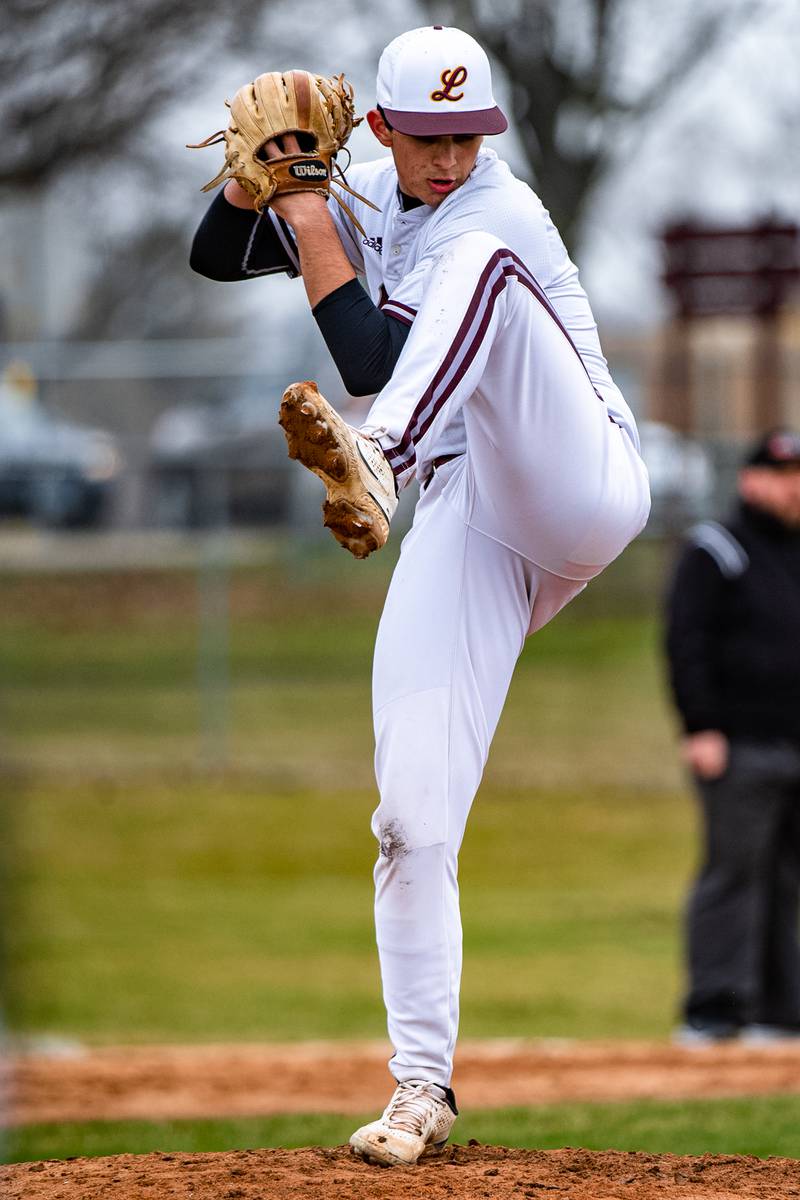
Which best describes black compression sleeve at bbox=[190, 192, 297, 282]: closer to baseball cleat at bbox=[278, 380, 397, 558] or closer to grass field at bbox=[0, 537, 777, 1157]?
baseball cleat at bbox=[278, 380, 397, 558]

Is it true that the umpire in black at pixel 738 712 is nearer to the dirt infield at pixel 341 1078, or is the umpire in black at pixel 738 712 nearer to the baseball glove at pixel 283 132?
the dirt infield at pixel 341 1078

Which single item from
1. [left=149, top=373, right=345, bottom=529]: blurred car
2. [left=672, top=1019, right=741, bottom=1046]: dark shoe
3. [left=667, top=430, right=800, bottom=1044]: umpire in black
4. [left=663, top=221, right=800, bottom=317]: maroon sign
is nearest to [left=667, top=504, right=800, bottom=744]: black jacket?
[left=667, top=430, right=800, bottom=1044]: umpire in black

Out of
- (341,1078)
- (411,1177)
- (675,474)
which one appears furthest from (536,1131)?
(675,474)

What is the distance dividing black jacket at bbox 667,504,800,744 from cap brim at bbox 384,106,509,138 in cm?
419

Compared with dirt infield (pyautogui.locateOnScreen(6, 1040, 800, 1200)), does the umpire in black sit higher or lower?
higher

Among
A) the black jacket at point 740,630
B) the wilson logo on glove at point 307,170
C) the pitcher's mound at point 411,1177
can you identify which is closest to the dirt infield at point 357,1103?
the pitcher's mound at point 411,1177

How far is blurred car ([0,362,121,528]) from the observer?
17312mm

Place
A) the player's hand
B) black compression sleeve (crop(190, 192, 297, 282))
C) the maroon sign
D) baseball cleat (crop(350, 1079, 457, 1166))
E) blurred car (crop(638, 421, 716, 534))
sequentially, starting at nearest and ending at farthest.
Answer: baseball cleat (crop(350, 1079, 457, 1166)) → black compression sleeve (crop(190, 192, 297, 282)) → the player's hand → the maroon sign → blurred car (crop(638, 421, 716, 534))

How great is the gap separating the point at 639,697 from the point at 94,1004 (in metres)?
7.60

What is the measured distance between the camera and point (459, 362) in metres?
3.34

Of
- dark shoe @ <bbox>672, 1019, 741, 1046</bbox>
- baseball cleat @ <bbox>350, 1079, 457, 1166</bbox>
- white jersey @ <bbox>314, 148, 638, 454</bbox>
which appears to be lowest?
dark shoe @ <bbox>672, 1019, 741, 1046</bbox>

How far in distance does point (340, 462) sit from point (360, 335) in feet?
1.08

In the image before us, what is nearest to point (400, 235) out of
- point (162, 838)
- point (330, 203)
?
point (330, 203)

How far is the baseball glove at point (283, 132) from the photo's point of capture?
11.8 feet
